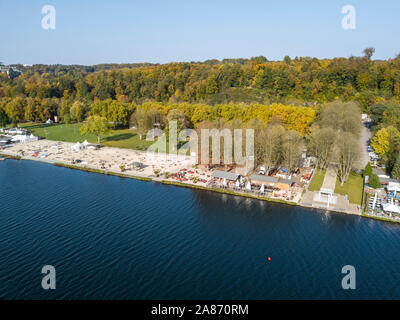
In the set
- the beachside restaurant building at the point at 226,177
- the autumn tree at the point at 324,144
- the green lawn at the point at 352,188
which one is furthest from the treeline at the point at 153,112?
the beachside restaurant building at the point at 226,177

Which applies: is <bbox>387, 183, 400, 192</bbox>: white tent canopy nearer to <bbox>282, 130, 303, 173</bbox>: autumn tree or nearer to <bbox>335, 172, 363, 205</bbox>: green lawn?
<bbox>335, 172, 363, 205</bbox>: green lawn

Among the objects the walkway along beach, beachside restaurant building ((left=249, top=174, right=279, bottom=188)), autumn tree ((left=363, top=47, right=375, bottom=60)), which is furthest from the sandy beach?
autumn tree ((left=363, top=47, right=375, bottom=60))

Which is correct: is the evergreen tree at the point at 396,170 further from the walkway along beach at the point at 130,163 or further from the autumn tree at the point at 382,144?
the walkway along beach at the point at 130,163

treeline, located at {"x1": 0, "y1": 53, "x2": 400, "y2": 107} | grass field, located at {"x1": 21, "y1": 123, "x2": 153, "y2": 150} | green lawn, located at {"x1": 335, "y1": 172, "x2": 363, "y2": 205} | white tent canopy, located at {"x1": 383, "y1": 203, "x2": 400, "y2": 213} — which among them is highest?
treeline, located at {"x1": 0, "y1": 53, "x2": 400, "y2": 107}

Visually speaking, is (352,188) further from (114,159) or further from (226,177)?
(114,159)

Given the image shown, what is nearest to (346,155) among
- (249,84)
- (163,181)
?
(163,181)
